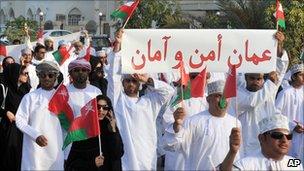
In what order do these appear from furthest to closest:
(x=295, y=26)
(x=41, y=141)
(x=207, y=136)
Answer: (x=295, y=26) → (x=41, y=141) → (x=207, y=136)

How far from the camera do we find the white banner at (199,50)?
748 cm

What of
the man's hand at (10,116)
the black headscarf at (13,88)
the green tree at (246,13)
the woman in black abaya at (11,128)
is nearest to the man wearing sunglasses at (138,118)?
the man's hand at (10,116)

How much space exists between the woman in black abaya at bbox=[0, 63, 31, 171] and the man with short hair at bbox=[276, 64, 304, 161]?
293 centimetres

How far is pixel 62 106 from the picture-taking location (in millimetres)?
7340

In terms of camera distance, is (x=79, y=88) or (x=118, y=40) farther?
(x=79, y=88)

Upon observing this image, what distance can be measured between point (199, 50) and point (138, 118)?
0.96 m

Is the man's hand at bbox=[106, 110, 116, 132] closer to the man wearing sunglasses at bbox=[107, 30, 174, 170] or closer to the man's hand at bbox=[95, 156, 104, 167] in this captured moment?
the man's hand at bbox=[95, 156, 104, 167]

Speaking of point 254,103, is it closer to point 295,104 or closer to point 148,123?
point 295,104

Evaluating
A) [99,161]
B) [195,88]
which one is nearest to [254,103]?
[195,88]

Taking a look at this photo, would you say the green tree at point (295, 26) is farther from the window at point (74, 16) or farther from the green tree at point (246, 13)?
the window at point (74, 16)

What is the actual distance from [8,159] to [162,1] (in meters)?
26.5

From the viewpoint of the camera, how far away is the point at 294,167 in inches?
185

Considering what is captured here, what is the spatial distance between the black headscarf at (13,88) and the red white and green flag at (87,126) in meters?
2.46

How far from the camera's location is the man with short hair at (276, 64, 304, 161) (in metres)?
8.03
